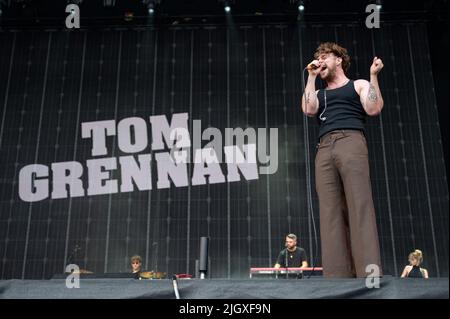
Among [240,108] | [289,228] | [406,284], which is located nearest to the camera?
[406,284]

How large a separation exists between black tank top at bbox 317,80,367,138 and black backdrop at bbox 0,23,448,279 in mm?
5085

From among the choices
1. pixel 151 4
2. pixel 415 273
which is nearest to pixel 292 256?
pixel 415 273

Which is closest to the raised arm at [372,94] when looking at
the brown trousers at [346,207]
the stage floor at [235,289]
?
the brown trousers at [346,207]

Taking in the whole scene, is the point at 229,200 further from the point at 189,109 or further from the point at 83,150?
the point at 83,150

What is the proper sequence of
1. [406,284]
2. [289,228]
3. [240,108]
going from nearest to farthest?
[406,284]
[289,228]
[240,108]

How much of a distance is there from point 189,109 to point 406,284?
7.25m

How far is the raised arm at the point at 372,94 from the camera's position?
2.52 m

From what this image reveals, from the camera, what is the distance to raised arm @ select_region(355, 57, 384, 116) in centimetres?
252

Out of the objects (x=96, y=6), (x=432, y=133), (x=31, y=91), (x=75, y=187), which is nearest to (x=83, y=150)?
(x=75, y=187)

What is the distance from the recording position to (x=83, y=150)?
28.2ft

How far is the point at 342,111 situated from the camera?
2627 mm

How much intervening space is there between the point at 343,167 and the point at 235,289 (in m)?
0.99

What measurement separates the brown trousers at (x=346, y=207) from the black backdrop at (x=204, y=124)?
17.3 ft

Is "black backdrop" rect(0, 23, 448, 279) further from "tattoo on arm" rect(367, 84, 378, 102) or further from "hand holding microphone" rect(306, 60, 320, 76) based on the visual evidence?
"tattoo on arm" rect(367, 84, 378, 102)
